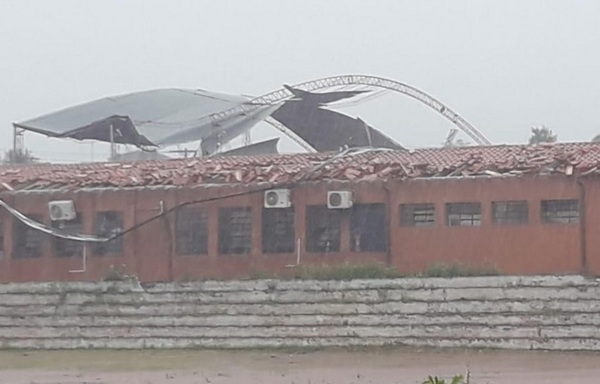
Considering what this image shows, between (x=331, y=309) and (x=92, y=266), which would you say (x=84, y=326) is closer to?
(x=92, y=266)

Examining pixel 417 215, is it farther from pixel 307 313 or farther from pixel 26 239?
pixel 26 239

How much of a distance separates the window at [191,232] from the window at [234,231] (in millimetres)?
347

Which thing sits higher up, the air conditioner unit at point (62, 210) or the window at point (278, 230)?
the air conditioner unit at point (62, 210)

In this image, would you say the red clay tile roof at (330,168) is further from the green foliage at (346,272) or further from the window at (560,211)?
the green foliage at (346,272)

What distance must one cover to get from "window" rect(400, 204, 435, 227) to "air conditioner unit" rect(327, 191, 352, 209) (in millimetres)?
982

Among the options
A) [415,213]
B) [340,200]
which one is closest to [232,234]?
[340,200]

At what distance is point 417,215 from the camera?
71.1 feet

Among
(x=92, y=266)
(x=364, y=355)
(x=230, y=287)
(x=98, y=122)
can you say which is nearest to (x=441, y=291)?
(x=364, y=355)

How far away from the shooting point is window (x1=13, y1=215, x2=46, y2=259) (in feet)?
77.3

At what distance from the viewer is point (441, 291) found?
68.8ft

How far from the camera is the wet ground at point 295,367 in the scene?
17391mm

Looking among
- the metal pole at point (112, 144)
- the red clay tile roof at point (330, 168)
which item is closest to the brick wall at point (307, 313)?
the red clay tile roof at point (330, 168)

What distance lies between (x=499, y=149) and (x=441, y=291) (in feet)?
14.4

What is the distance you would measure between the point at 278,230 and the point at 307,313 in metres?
1.73
